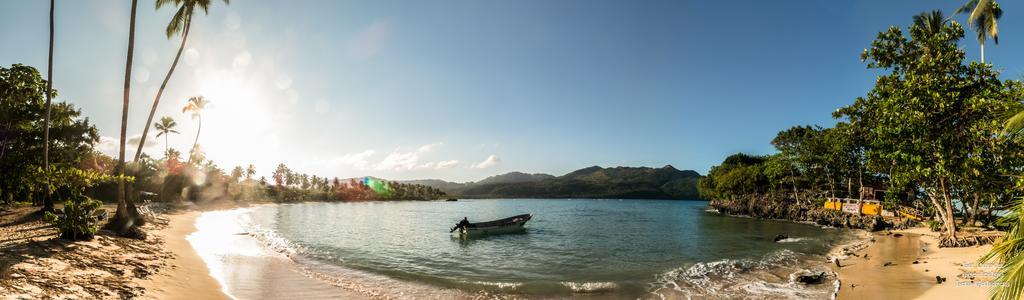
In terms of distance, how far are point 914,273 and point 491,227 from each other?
105 ft

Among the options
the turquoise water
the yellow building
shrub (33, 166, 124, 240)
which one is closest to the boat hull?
the turquoise water

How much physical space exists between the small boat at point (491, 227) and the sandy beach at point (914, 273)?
91.2 ft

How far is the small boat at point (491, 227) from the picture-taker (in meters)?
37.5

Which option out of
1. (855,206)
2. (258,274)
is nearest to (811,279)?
(258,274)

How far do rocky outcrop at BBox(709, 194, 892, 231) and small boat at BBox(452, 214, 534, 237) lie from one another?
119 feet

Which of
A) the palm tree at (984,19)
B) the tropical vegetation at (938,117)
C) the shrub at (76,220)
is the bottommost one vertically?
the shrub at (76,220)

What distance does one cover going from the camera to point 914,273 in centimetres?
1638

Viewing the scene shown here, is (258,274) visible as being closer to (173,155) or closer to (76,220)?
(76,220)

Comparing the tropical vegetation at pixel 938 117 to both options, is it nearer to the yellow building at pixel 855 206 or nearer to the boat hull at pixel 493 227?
the yellow building at pixel 855 206

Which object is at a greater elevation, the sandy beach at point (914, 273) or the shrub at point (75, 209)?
the shrub at point (75, 209)

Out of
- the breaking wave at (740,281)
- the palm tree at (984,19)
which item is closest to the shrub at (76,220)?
the breaking wave at (740,281)

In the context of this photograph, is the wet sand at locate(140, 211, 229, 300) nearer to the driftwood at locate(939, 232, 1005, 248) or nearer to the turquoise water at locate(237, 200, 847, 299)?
the turquoise water at locate(237, 200, 847, 299)

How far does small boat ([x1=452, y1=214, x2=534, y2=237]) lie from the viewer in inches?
1477

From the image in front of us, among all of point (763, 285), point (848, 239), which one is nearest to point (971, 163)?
point (763, 285)
